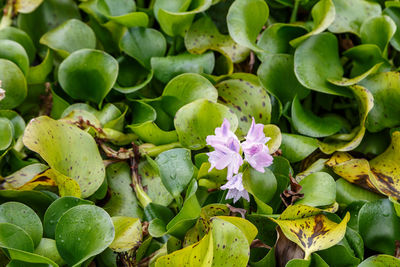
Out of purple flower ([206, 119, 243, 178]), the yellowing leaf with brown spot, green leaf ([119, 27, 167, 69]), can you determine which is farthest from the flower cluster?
green leaf ([119, 27, 167, 69])

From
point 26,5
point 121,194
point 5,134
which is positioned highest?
point 26,5

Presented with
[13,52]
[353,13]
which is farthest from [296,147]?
[13,52]

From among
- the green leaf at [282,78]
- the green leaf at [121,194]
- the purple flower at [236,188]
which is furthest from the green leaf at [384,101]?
the green leaf at [121,194]

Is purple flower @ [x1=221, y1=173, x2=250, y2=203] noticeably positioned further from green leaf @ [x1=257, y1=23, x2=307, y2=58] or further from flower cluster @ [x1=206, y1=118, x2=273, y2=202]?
green leaf @ [x1=257, y1=23, x2=307, y2=58]

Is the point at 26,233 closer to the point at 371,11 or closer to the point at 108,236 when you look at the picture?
the point at 108,236

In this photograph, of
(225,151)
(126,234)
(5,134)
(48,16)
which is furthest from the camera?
(48,16)

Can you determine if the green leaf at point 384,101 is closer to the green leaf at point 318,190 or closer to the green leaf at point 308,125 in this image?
the green leaf at point 308,125

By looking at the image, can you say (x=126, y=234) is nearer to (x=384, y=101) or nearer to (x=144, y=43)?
(x=144, y=43)
